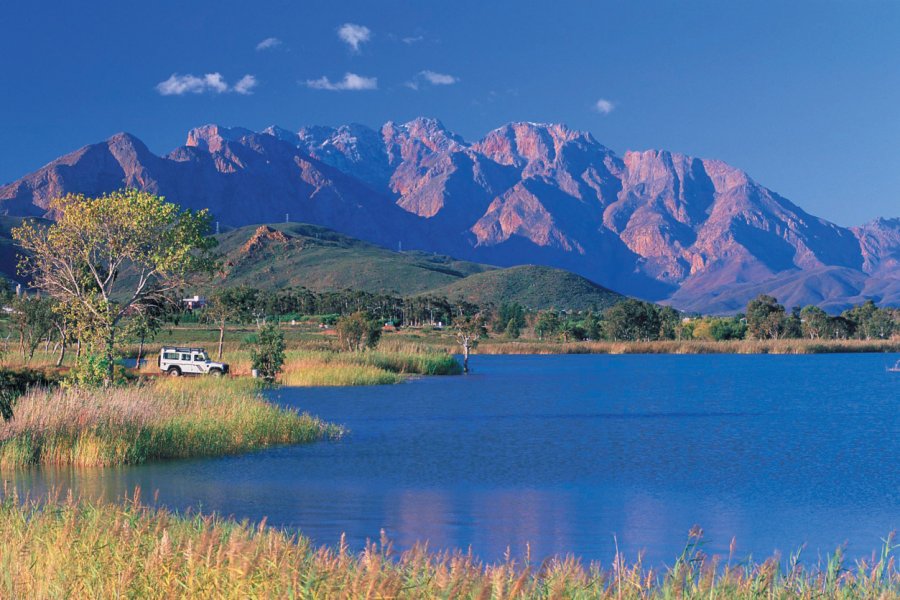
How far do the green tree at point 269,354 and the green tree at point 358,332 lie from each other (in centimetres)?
1851

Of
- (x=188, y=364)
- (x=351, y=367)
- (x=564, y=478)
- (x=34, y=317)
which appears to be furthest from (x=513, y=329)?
(x=564, y=478)

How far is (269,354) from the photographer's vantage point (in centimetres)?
4541

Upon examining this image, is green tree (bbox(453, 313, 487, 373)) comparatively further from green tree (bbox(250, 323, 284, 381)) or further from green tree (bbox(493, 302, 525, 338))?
green tree (bbox(493, 302, 525, 338))

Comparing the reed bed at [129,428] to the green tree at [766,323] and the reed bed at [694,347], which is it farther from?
the green tree at [766,323]

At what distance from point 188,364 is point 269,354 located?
515cm

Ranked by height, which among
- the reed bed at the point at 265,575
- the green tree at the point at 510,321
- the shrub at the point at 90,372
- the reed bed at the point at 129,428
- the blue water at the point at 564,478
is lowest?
the blue water at the point at 564,478

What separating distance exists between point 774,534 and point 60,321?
45.2 meters

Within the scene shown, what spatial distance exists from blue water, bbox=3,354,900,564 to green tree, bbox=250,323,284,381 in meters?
4.50

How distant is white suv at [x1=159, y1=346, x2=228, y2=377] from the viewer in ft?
157

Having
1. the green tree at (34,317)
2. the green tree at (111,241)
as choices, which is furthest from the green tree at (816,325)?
the green tree at (111,241)

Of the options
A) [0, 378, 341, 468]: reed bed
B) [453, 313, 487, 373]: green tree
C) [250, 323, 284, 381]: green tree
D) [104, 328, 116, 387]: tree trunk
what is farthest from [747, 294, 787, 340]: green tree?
[0, 378, 341, 468]: reed bed

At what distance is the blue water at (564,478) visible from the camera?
51.0 ft

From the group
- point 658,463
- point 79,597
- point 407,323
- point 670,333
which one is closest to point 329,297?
point 407,323

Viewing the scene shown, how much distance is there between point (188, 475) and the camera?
2006 cm
